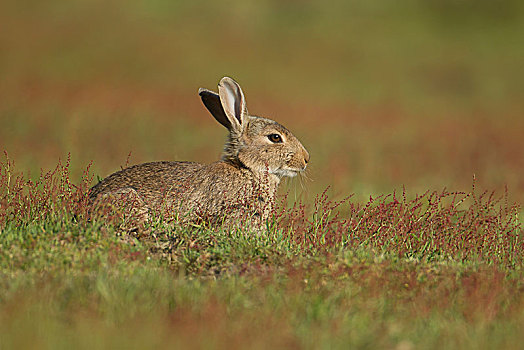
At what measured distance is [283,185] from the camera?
9.51m

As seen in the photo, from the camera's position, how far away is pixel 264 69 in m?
32.5

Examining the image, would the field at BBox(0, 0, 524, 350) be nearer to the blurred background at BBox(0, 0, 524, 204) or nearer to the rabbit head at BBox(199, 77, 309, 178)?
the blurred background at BBox(0, 0, 524, 204)

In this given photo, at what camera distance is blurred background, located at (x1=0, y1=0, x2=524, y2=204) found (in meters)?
14.3

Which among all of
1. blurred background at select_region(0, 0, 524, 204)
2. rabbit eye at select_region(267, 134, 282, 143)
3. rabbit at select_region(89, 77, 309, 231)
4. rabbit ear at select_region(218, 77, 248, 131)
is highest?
blurred background at select_region(0, 0, 524, 204)

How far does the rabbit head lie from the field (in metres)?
0.55

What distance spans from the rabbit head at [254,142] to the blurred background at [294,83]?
3.92ft

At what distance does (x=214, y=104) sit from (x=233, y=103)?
1.18 ft

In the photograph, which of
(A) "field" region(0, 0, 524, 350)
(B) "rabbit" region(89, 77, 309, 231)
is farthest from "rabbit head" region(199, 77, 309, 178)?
(A) "field" region(0, 0, 524, 350)

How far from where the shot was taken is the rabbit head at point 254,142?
819 centimetres

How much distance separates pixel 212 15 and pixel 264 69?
1089 cm

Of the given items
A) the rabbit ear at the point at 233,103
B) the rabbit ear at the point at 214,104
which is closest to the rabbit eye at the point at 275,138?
the rabbit ear at the point at 233,103

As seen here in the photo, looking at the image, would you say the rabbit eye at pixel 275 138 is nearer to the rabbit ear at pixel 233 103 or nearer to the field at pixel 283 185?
the rabbit ear at pixel 233 103

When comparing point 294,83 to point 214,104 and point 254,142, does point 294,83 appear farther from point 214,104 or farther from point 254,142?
point 254,142

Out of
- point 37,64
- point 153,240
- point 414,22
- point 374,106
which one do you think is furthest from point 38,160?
point 414,22
